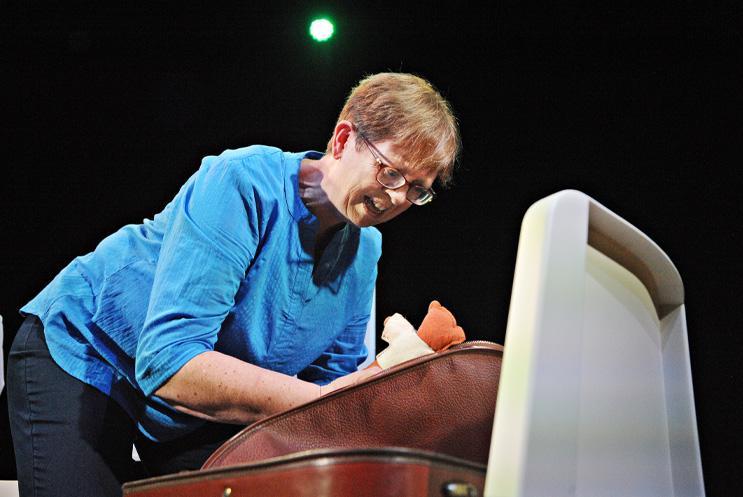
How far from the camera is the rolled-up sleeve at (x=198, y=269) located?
34.3 inches

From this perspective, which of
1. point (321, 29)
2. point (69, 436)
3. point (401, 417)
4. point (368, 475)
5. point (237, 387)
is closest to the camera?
point (368, 475)

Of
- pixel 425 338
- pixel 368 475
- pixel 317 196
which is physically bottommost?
pixel 368 475

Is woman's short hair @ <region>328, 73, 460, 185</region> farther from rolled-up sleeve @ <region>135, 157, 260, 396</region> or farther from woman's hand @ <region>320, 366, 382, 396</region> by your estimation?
woman's hand @ <region>320, 366, 382, 396</region>

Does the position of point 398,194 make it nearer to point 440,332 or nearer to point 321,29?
point 440,332

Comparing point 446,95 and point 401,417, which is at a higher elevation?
point 446,95

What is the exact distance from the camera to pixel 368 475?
0.54m

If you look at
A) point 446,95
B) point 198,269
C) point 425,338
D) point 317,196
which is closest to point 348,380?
point 425,338

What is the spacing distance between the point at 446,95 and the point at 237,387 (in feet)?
4.58

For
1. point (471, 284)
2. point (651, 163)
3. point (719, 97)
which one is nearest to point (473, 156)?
point (471, 284)

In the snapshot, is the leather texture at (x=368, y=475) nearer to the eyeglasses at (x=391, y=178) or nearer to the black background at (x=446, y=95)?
the eyeglasses at (x=391, y=178)

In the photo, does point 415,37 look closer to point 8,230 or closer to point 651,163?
point 651,163

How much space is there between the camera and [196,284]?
2.95 feet

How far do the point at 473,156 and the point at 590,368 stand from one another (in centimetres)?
165

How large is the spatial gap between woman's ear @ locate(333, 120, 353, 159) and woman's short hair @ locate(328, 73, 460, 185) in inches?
0.4
